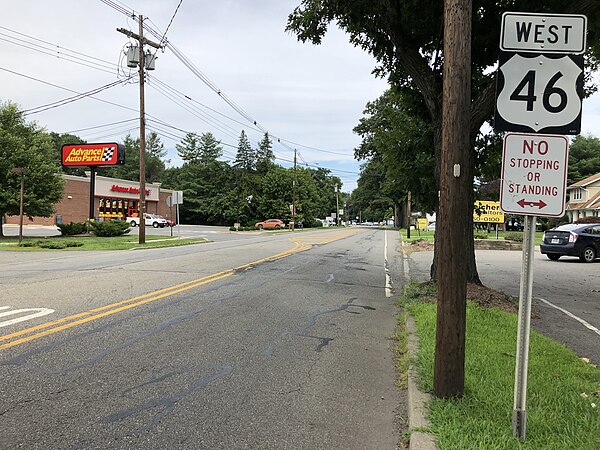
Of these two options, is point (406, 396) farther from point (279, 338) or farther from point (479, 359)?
point (279, 338)

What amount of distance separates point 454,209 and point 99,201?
2279 inches

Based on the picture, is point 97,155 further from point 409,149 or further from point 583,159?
point 583,159

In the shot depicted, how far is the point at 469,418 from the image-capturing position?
11.6 feet

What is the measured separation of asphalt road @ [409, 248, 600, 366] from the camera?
6762 millimetres

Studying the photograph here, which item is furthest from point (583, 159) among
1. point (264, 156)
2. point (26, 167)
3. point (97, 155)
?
point (26, 167)

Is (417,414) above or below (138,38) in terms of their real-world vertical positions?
below

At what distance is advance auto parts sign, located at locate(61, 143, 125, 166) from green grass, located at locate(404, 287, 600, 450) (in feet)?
107

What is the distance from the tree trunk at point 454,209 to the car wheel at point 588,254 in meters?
16.9

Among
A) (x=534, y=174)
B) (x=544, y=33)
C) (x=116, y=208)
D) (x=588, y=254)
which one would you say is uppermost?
(x=544, y=33)

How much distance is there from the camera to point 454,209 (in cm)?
403

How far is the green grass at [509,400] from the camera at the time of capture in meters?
3.23

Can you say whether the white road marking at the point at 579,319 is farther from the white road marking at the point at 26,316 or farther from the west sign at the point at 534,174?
the white road marking at the point at 26,316

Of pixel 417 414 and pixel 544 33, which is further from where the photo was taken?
pixel 417 414

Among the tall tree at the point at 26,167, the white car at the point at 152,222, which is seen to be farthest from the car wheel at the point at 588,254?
the white car at the point at 152,222
